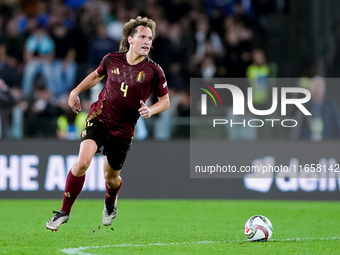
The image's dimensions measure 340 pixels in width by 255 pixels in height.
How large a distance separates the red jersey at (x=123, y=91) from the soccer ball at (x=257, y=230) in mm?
1617

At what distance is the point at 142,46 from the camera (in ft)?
21.4

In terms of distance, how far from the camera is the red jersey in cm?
653

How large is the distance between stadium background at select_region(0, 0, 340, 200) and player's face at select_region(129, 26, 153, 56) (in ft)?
13.5

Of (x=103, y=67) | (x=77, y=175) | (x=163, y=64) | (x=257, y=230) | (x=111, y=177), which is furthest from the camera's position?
(x=163, y=64)

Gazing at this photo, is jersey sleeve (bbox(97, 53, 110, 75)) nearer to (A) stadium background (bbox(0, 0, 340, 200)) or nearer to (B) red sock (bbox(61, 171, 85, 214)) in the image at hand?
(B) red sock (bbox(61, 171, 85, 214))

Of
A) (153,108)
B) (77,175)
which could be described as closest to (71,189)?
(77,175)

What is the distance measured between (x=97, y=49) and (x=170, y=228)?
593 cm

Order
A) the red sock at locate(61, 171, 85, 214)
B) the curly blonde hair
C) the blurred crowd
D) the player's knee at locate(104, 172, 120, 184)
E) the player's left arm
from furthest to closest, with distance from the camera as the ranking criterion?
the blurred crowd, the player's knee at locate(104, 172, 120, 184), the curly blonde hair, the red sock at locate(61, 171, 85, 214), the player's left arm

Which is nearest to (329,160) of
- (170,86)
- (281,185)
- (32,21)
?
(281,185)

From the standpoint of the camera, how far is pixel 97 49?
12539 millimetres

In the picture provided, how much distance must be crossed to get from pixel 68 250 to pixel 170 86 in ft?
23.0

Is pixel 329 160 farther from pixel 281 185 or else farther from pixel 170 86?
pixel 170 86

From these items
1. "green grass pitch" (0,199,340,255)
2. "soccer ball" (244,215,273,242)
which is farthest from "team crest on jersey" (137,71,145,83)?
"soccer ball" (244,215,273,242)

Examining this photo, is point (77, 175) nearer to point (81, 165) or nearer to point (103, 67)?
point (81, 165)
